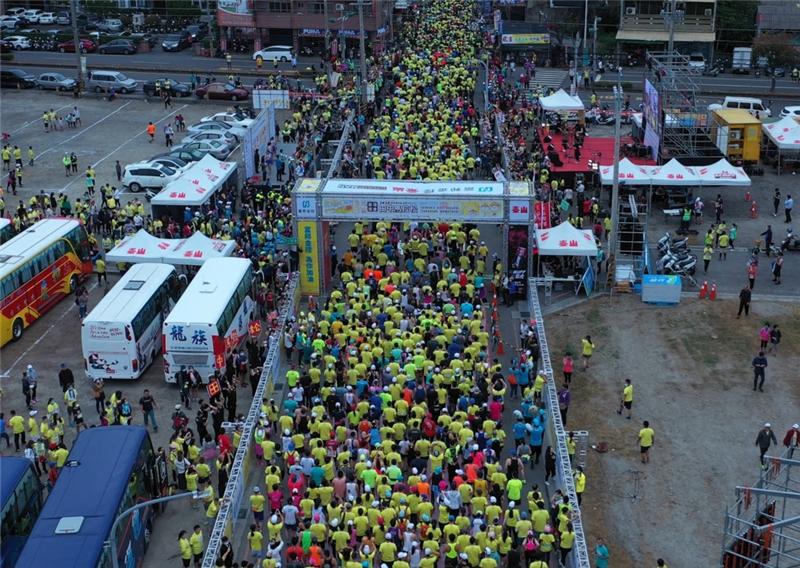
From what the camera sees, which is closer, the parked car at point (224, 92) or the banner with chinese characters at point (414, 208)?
the banner with chinese characters at point (414, 208)

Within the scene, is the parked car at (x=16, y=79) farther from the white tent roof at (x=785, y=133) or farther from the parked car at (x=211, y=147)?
the white tent roof at (x=785, y=133)

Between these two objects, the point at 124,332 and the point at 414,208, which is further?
the point at 414,208

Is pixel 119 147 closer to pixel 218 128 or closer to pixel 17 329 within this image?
pixel 218 128

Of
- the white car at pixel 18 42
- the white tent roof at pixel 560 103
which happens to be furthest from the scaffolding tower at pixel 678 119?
the white car at pixel 18 42

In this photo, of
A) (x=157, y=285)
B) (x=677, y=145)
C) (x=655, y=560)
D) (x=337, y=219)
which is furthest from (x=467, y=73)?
(x=655, y=560)

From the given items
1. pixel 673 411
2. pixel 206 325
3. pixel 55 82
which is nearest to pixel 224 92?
pixel 55 82

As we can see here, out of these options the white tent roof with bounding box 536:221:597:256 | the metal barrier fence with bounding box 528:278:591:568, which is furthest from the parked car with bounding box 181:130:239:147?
the metal barrier fence with bounding box 528:278:591:568
